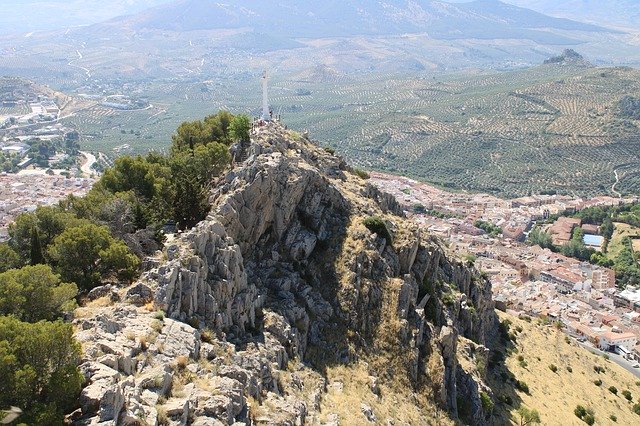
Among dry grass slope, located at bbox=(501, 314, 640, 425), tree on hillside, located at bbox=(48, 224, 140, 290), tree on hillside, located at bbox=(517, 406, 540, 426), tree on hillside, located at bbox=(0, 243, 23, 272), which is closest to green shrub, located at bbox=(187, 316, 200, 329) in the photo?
tree on hillside, located at bbox=(48, 224, 140, 290)

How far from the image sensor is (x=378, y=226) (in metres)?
35.7

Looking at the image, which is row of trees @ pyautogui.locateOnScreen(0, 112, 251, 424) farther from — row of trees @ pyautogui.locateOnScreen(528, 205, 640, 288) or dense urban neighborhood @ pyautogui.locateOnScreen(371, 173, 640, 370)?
row of trees @ pyautogui.locateOnScreen(528, 205, 640, 288)

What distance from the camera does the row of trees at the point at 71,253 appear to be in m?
16.0

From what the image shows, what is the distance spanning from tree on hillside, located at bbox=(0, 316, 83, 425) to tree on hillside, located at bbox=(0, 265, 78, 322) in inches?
185

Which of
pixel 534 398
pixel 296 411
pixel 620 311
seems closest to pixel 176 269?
pixel 296 411

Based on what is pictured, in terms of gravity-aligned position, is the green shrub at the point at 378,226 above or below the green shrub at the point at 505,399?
above

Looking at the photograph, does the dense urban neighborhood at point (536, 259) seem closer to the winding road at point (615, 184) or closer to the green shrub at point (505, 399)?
the winding road at point (615, 184)

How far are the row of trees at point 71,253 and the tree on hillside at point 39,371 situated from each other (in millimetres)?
28

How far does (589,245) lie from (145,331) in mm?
122368

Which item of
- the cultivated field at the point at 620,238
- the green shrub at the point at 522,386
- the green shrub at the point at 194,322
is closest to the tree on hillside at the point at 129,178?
the green shrub at the point at 194,322

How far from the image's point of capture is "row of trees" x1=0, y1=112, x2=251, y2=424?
1598 centimetres

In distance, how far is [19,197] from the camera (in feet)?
344

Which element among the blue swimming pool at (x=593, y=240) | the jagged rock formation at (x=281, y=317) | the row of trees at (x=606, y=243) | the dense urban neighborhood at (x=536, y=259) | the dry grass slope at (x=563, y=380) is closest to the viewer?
the jagged rock formation at (x=281, y=317)

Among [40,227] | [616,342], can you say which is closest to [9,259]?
[40,227]
